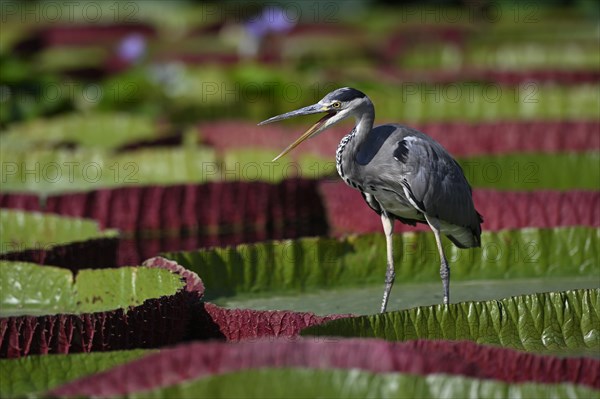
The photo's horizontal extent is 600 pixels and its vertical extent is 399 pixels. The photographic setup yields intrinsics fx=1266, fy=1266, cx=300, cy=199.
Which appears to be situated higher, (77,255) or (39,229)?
(77,255)

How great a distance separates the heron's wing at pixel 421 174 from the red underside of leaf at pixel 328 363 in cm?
133

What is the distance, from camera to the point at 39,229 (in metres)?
5.35

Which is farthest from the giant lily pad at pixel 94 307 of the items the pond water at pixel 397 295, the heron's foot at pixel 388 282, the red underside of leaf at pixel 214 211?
the red underside of leaf at pixel 214 211

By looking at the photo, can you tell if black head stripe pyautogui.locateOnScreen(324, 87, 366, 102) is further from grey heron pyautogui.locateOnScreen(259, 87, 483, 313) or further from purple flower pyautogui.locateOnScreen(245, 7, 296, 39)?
purple flower pyautogui.locateOnScreen(245, 7, 296, 39)

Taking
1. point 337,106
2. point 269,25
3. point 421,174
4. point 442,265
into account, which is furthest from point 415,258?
point 269,25

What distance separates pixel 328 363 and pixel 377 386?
0.11 m

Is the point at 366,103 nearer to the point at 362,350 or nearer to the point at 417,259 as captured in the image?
the point at 417,259

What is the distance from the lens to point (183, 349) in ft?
8.63

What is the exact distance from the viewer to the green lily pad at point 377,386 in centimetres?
263

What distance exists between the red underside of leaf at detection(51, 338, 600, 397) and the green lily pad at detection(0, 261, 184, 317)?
1.35 meters

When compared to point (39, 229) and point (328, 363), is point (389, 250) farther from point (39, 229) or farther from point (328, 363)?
point (328, 363)

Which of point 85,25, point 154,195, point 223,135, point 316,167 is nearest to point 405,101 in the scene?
point 223,135

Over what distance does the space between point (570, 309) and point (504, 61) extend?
877 centimetres

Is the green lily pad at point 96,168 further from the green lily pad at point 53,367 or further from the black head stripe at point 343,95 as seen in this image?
the green lily pad at point 53,367
